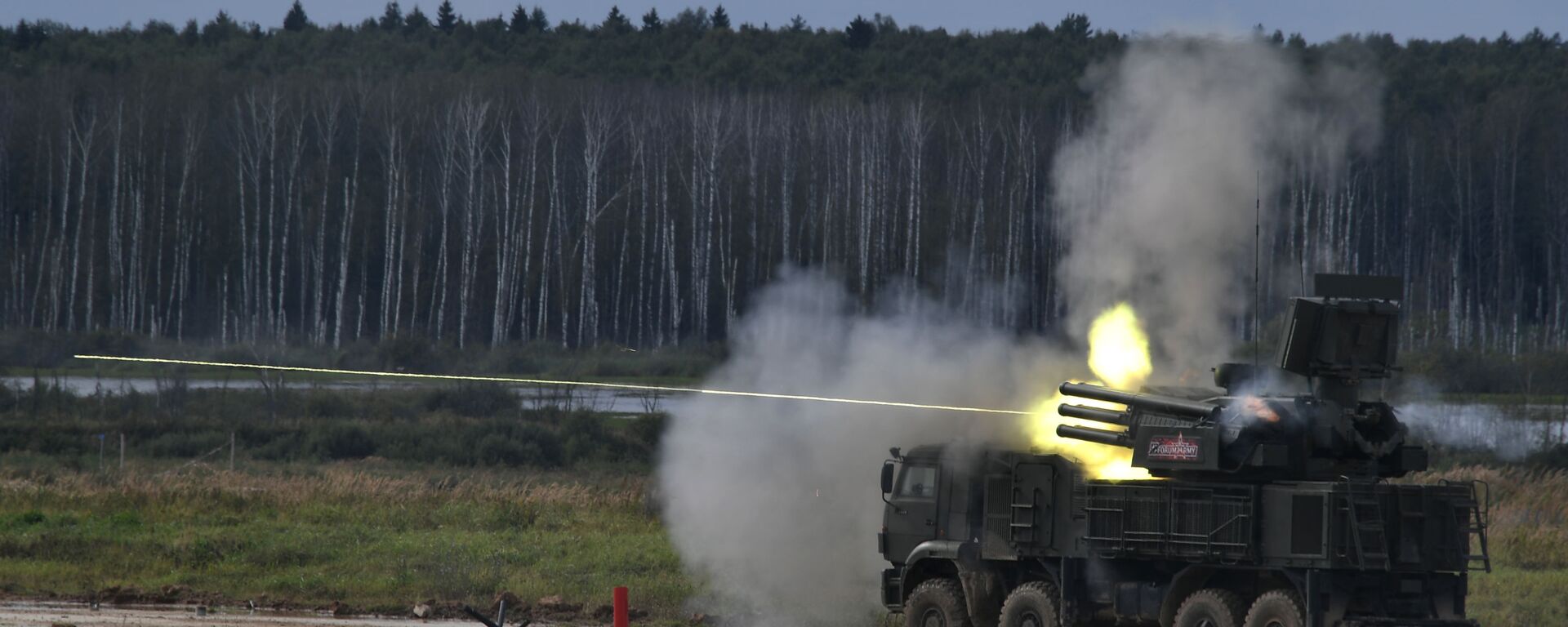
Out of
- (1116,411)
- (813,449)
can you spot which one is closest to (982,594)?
(1116,411)

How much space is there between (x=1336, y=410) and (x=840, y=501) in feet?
23.6

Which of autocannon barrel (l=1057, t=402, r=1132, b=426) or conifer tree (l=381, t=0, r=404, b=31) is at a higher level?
conifer tree (l=381, t=0, r=404, b=31)

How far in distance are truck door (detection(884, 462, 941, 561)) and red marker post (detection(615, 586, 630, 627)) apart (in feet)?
14.5

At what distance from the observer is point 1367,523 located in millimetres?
16016

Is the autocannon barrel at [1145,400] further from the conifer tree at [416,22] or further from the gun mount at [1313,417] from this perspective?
the conifer tree at [416,22]

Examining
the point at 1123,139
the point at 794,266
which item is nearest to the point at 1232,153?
the point at 1123,139

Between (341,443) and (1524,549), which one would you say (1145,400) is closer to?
(1524,549)

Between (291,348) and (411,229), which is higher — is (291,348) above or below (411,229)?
below

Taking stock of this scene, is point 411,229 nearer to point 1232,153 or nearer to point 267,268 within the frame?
point 267,268

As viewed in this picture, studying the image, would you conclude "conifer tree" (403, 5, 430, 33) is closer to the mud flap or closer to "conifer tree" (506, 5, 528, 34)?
"conifer tree" (506, 5, 528, 34)

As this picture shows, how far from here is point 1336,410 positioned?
1733 cm

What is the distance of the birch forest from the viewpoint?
69.4m

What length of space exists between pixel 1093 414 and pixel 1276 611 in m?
3.11

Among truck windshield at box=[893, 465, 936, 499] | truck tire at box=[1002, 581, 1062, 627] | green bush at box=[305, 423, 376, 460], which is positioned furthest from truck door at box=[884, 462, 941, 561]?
green bush at box=[305, 423, 376, 460]
